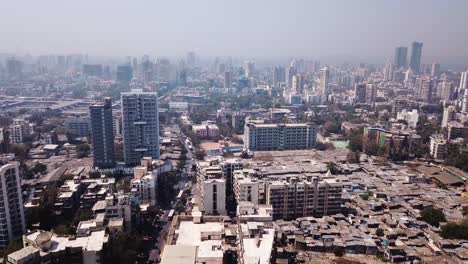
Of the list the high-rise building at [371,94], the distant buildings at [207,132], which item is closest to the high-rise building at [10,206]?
the distant buildings at [207,132]

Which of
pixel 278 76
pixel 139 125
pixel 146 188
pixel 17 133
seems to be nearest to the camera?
pixel 146 188

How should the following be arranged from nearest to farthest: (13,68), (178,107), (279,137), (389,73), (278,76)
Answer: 1. (279,137)
2. (178,107)
3. (13,68)
4. (278,76)
5. (389,73)

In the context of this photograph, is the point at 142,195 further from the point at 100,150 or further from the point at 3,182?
the point at 100,150

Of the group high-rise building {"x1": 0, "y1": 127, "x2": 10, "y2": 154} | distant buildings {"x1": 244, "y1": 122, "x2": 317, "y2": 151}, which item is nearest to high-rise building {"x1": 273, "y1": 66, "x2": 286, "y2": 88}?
distant buildings {"x1": 244, "y1": 122, "x2": 317, "y2": 151}

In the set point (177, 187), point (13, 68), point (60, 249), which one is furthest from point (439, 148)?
point (13, 68)

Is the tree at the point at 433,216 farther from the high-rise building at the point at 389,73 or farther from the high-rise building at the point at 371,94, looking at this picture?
the high-rise building at the point at 389,73

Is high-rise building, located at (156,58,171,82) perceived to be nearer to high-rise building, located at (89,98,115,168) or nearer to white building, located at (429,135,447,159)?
high-rise building, located at (89,98,115,168)

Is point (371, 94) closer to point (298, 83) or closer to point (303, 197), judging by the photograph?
point (298, 83)

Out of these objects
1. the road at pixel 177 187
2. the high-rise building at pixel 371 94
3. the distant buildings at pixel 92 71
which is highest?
the distant buildings at pixel 92 71
